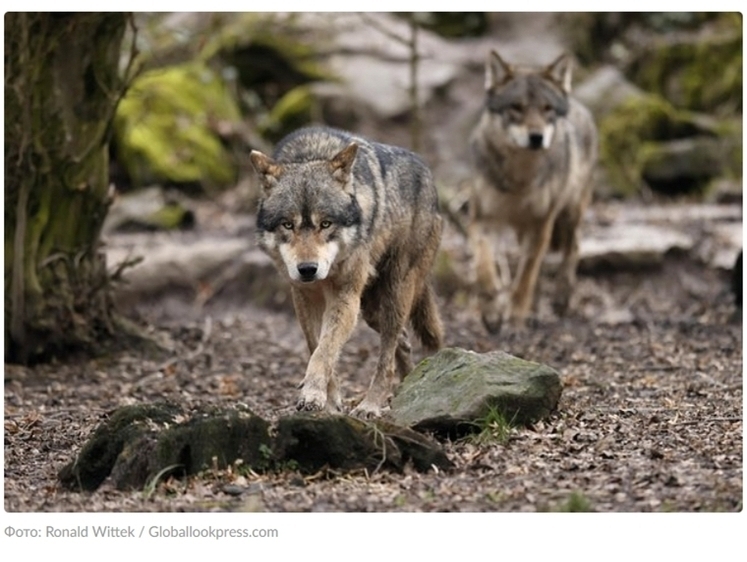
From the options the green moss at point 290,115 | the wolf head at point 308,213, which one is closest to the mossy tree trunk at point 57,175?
the wolf head at point 308,213

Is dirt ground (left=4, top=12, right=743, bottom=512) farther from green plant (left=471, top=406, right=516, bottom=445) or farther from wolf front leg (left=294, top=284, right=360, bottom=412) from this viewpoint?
wolf front leg (left=294, top=284, right=360, bottom=412)

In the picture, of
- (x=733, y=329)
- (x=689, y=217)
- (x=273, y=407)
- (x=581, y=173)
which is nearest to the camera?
(x=273, y=407)

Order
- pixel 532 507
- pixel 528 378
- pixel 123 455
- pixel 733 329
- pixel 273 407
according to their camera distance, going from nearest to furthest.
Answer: pixel 532 507
pixel 123 455
pixel 528 378
pixel 273 407
pixel 733 329

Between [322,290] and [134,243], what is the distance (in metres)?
7.24

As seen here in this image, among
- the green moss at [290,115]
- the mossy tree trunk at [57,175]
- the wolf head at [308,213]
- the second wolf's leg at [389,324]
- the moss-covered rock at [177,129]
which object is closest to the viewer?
the wolf head at [308,213]

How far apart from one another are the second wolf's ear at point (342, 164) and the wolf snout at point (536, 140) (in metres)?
5.06

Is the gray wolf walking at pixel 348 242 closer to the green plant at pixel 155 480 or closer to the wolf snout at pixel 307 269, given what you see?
the wolf snout at pixel 307 269

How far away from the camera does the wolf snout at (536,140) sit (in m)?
12.4

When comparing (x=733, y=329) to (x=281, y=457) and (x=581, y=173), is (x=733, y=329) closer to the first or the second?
(x=581, y=173)

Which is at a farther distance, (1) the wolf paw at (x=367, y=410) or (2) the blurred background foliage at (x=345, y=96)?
(2) the blurred background foliage at (x=345, y=96)

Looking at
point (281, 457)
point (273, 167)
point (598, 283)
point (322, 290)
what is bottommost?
point (598, 283)

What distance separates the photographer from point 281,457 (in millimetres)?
6574

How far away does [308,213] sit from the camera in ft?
24.1

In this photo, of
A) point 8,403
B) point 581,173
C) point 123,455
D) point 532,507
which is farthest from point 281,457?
point 581,173
